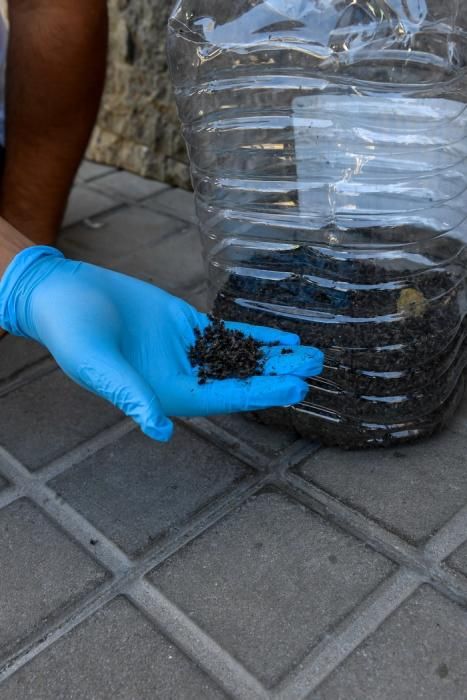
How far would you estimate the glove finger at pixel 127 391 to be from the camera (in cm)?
137

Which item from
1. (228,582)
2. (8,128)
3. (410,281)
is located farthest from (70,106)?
(228,582)

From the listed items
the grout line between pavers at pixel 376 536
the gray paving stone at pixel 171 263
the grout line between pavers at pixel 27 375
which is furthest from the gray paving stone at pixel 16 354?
the grout line between pavers at pixel 376 536

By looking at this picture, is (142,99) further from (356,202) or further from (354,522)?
(354,522)

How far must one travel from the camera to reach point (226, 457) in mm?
1883

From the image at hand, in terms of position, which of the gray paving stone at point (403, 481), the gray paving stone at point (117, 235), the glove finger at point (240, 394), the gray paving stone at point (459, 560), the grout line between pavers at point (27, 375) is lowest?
the gray paving stone at point (459, 560)

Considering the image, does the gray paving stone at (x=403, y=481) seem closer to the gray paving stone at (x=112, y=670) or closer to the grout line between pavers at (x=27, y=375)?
the gray paving stone at (x=112, y=670)

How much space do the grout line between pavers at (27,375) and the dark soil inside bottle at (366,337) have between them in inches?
29.7

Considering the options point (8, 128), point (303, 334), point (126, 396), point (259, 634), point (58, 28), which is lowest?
point (259, 634)

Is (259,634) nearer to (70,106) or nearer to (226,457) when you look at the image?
(226,457)

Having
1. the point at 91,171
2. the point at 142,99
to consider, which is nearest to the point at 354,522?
the point at 142,99

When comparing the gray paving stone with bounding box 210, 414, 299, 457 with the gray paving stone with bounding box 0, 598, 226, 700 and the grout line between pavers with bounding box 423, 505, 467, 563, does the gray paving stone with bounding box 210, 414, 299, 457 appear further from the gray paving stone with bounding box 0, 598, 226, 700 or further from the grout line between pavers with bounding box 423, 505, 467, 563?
the gray paving stone with bounding box 0, 598, 226, 700

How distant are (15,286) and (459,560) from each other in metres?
1.19

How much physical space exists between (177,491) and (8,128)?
68.1 inches

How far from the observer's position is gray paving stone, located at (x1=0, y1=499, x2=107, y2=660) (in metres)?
1.50
